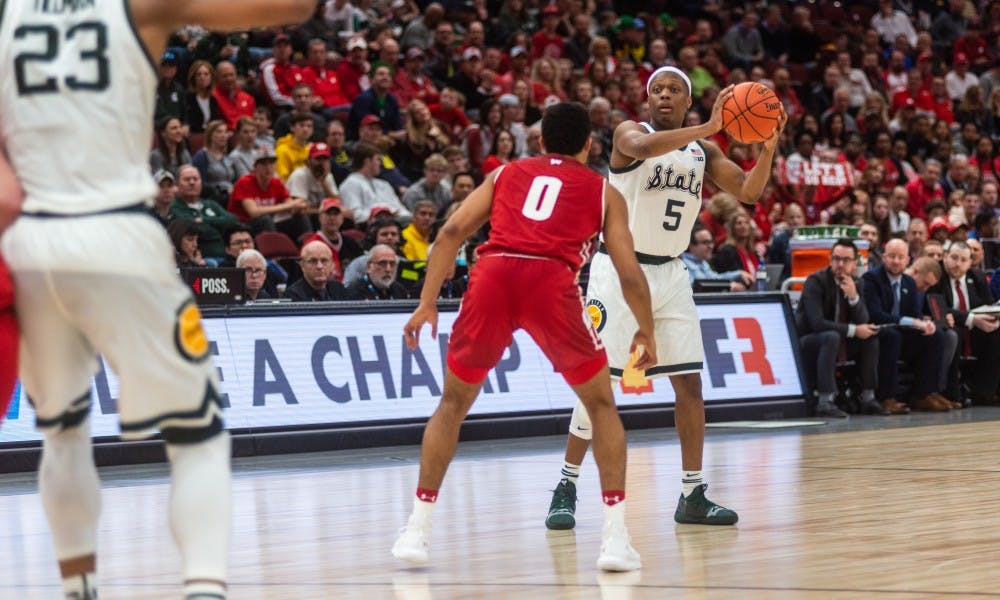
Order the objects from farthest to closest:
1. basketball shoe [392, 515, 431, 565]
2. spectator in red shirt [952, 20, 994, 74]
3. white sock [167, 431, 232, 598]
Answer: spectator in red shirt [952, 20, 994, 74] < basketball shoe [392, 515, 431, 565] < white sock [167, 431, 232, 598]

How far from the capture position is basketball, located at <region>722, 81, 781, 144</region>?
7629 millimetres

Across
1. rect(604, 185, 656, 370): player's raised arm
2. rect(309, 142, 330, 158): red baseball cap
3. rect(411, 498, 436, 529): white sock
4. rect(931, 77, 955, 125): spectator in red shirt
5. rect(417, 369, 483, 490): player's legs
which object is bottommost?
rect(931, 77, 955, 125): spectator in red shirt

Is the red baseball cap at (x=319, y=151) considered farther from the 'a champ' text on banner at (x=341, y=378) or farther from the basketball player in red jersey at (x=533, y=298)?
the basketball player in red jersey at (x=533, y=298)

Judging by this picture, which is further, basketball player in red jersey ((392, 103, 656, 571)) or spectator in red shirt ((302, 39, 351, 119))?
spectator in red shirt ((302, 39, 351, 119))

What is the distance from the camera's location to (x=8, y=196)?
403 cm

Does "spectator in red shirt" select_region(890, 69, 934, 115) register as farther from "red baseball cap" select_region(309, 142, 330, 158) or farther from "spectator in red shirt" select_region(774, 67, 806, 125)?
"red baseball cap" select_region(309, 142, 330, 158)

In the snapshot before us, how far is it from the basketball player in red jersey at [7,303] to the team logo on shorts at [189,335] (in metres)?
0.45

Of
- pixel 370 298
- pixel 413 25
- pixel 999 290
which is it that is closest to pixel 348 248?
pixel 370 298

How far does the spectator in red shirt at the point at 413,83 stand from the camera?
1833 centimetres

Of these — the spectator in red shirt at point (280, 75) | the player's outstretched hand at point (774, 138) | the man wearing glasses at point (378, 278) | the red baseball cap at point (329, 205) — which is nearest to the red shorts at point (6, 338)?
the player's outstretched hand at point (774, 138)

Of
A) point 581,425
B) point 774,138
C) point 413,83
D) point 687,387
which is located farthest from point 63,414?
point 413,83

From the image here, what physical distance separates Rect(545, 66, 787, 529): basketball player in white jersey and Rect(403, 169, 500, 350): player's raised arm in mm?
1234

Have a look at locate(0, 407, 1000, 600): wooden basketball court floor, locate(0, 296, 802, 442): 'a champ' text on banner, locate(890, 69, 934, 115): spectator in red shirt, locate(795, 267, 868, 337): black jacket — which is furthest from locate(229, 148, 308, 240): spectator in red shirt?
locate(890, 69, 934, 115): spectator in red shirt

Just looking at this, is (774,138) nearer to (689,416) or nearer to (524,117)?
(689,416)
